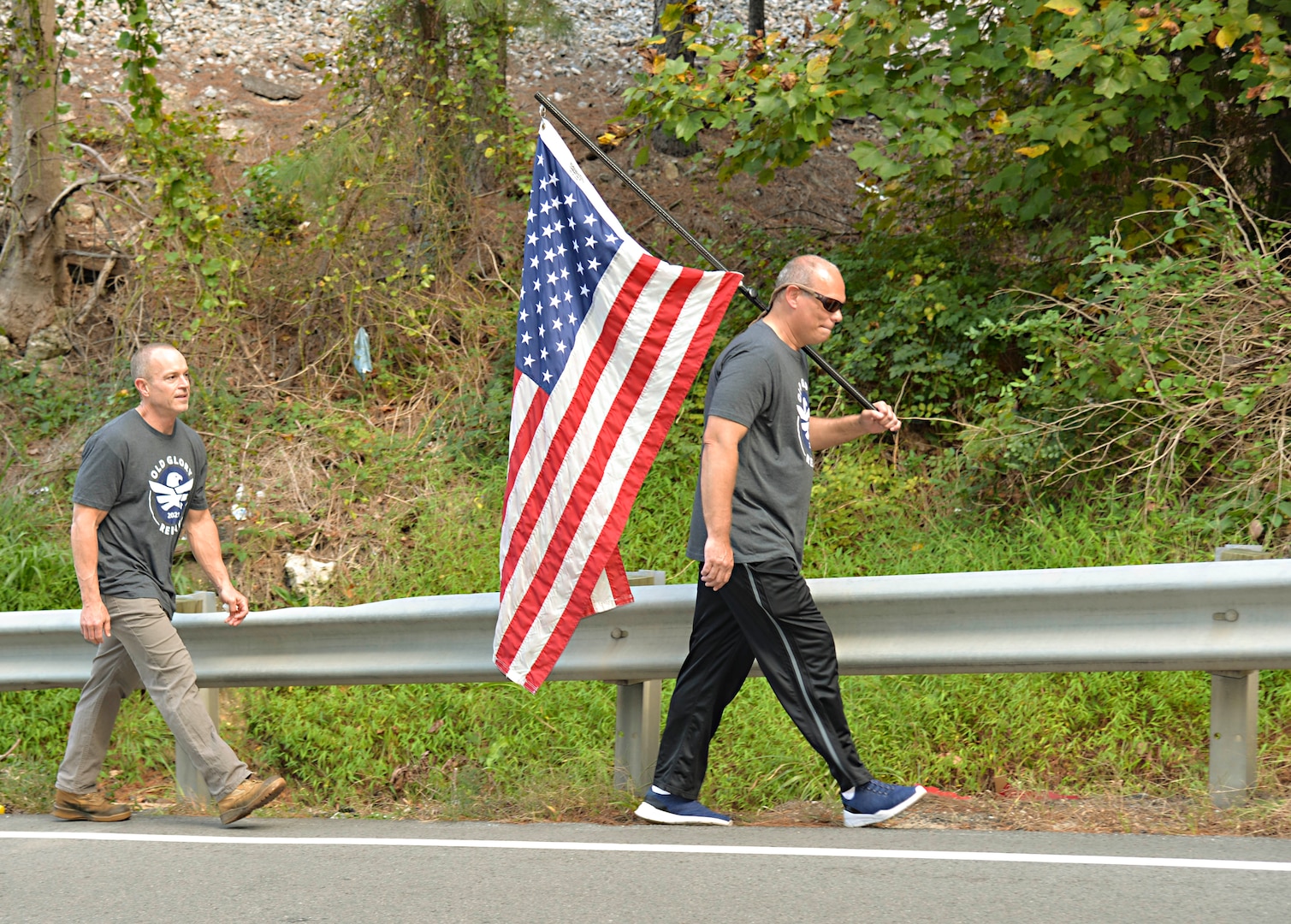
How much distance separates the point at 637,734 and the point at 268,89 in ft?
46.4

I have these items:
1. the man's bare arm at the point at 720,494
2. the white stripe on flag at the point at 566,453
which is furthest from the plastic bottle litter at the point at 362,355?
the man's bare arm at the point at 720,494

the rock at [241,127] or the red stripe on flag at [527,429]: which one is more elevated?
the rock at [241,127]

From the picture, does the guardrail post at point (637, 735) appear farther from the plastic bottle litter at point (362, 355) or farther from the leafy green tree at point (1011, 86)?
the plastic bottle litter at point (362, 355)

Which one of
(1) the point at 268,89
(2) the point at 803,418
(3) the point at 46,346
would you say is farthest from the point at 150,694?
(1) the point at 268,89

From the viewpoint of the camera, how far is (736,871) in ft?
13.3

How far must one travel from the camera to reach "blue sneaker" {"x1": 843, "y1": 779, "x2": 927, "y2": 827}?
4.52 metres

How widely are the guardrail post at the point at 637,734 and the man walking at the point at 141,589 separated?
1343mm

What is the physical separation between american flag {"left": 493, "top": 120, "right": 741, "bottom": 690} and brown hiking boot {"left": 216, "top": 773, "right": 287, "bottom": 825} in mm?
1017

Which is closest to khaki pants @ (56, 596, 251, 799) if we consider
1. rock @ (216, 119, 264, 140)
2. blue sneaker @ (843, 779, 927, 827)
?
blue sneaker @ (843, 779, 927, 827)

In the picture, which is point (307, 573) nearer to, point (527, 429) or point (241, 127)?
point (527, 429)

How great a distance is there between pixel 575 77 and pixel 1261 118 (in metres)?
10.5

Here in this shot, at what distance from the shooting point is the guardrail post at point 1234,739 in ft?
14.6

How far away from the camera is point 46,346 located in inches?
398

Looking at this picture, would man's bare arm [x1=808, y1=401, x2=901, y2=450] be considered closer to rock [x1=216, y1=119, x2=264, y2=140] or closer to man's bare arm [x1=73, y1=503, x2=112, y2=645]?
man's bare arm [x1=73, y1=503, x2=112, y2=645]
